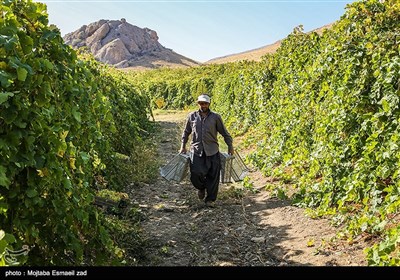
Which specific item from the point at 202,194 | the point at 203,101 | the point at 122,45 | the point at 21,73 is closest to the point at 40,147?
the point at 21,73

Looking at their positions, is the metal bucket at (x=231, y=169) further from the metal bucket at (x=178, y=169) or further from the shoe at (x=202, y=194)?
the metal bucket at (x=178, y=169)

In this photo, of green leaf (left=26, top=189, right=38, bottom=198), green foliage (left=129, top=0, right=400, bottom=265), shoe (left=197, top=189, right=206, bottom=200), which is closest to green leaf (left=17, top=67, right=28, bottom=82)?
green leaf (left=26, top=189, right=38, bottom=198)

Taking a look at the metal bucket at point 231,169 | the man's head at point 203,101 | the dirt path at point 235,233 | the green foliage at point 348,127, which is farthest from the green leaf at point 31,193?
the metal bucket at point 231,169

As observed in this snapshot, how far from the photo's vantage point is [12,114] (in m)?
2.90

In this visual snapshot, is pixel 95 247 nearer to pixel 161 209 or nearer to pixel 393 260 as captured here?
pixel 393 260

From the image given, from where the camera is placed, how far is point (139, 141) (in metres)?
11.7

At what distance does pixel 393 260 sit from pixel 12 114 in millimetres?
3407

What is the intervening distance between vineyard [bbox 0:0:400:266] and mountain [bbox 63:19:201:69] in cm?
9749

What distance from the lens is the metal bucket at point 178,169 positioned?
756 centimetres

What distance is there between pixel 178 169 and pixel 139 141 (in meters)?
4.26

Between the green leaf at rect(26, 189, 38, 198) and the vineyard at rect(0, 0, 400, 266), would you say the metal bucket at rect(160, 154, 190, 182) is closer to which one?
the vineyard at rect(0, 0, 400, 266)

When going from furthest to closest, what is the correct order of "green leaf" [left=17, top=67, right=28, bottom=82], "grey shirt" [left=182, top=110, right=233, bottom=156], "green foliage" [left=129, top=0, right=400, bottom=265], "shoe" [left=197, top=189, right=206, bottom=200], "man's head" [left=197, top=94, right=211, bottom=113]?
"shoe" [left=197, top=189, right=206, bottom=200], "grey shirt" [left=182, top=110, right=233, bottom=156], "man's head" [left=197, top=94, right=211, bottom=113], "green foliage" [left=129, top=0, right=400, bottom=265], "green leaf" [left=17, top=67, right=28, bottom=82]

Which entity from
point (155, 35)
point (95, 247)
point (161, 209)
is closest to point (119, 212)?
point (161, 209)

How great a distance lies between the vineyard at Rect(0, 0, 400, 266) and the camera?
3.09 meters
